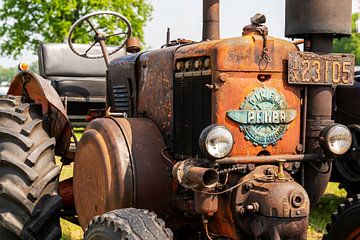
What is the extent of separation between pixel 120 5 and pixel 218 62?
24249 millimetres

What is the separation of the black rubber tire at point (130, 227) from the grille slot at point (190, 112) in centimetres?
68

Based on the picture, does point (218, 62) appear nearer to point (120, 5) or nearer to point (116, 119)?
point (116, 119)

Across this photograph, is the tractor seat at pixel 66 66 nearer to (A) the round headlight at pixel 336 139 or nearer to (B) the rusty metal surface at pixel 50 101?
(B) the rusty metal surface at pixel 50 101

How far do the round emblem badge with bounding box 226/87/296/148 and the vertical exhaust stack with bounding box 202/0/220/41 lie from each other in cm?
147

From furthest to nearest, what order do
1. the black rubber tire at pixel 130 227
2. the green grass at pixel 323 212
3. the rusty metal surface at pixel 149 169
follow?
the green grass at pixel 323 212 → the rusty metal surface at pixel 149 169 → the black rubber tire at pixel 130 227

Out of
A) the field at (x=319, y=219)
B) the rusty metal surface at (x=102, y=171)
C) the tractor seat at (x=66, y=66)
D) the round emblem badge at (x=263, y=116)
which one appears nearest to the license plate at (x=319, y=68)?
the round emblem badge at (x=263, y=116)

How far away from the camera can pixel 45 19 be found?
2588 cm

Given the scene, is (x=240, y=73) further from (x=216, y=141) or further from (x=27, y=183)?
(x=27, y=183)

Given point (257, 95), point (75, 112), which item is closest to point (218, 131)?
point (257, 95)

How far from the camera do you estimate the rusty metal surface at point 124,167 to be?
4000 millimetres

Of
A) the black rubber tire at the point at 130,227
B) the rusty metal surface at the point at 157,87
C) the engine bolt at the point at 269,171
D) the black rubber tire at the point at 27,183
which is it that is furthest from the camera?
the black rubber tire at the point at 27,183

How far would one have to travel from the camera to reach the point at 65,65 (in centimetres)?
984

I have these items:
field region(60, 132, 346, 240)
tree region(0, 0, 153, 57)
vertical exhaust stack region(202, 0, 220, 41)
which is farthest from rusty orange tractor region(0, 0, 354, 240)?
tree region(0, 0, 153, 57)

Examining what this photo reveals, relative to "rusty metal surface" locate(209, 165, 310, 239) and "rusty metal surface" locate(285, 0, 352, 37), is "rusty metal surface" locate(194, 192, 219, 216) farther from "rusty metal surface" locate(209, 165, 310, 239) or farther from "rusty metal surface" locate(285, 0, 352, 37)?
"rusty metal surface" locate(285, 0, 352, 37)
